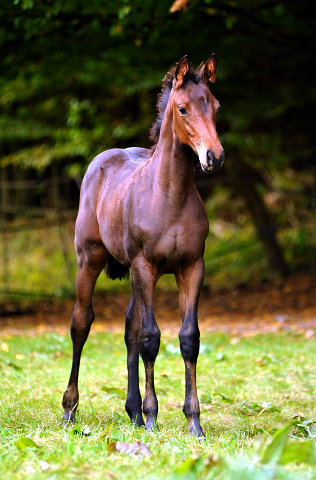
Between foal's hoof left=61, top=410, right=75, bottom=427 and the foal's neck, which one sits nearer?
the foal's neck

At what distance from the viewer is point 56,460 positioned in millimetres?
2975

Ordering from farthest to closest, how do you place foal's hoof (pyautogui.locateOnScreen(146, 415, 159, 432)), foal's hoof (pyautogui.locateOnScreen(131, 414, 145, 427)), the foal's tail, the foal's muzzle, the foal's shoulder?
the foal's tail, the foal's shoulder, foal's hoof (pyautogui.locateOnScreen(131, 414, 145, 427)), foal's hoof (pyautogui.locateOnScreen(146, 415, 159, 432)), the foal's muzzle

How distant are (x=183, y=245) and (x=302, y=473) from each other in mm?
1762

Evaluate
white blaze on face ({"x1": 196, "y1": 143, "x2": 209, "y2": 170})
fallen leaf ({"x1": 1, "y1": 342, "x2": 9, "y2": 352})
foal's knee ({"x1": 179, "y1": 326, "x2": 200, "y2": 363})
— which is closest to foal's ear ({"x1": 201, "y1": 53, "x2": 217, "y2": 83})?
white blaze on face ({"x1": 196, "y1": 143, "x2": 209, "y2": 170})

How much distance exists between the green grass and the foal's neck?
161 cm

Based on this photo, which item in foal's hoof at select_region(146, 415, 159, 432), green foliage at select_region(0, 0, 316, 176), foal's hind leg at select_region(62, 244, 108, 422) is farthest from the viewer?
green foliage at select_region(0, 0, 316, 176)

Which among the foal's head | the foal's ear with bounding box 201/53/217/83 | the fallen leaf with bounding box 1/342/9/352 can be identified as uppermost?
the foal's ear with bounding box 201/53/217/83

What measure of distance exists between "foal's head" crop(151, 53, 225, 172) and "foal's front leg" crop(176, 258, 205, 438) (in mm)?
844

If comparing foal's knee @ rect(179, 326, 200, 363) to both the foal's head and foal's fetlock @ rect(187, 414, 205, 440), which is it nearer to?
foal's fetlock @ rect(187, 414, 205, 440)

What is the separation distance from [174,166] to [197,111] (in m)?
0.48

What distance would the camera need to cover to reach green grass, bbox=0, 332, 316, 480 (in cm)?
286

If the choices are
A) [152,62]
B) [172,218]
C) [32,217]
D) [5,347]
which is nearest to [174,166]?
[172,218]

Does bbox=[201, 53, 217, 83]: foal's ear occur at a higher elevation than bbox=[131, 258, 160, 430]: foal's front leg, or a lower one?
higher

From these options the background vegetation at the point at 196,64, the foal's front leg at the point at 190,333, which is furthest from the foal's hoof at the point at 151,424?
the background vegetation at the point at 196,64
